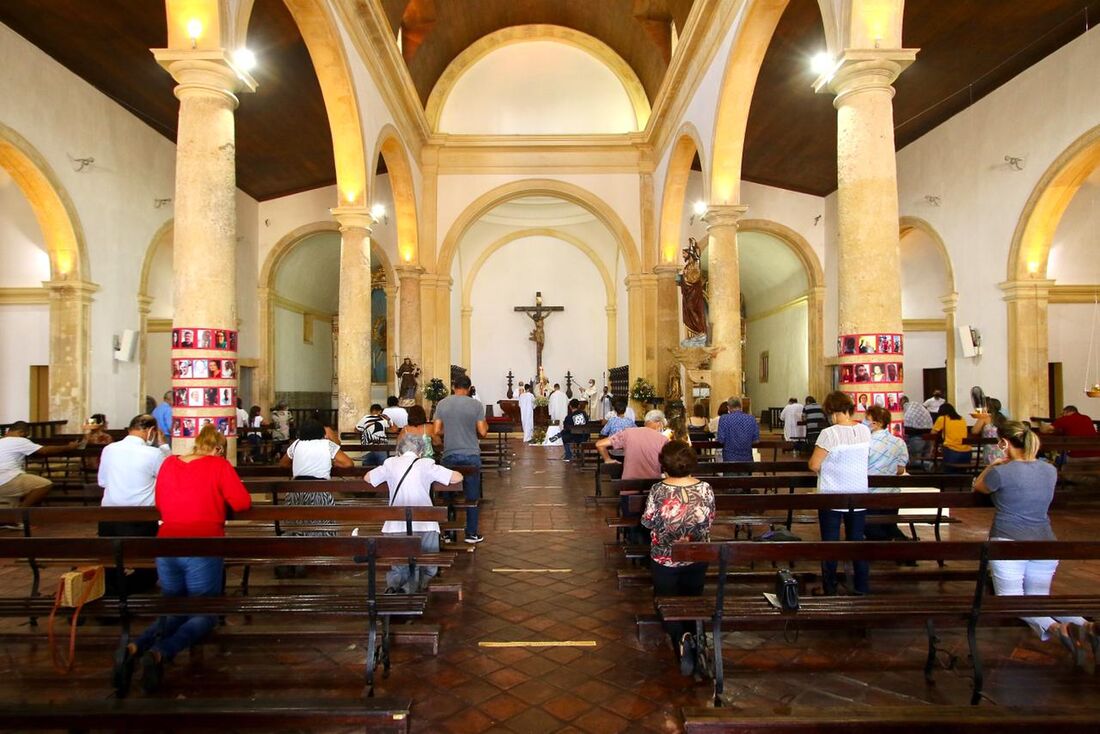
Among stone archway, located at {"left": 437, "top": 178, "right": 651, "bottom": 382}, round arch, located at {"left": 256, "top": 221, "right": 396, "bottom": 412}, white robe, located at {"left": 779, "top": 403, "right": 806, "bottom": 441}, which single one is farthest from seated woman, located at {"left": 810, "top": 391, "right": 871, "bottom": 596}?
round arch, located at {"left": 256, "top": 221, "right": 396, "bottom": 412}

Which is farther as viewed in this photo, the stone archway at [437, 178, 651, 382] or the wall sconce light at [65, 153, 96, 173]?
the stone archway at [437, 178, 651, 382]

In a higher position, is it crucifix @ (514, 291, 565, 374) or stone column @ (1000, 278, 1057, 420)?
crucifix @ (514, 291, 565, 374)

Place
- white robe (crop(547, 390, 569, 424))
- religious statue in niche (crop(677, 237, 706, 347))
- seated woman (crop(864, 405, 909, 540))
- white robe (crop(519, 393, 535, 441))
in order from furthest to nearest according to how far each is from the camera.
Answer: white robe (crop(547, 390, 569, 424)) < white robe (crop(519, 393, 535, 441)) < religious statue in niche (crop(677, 237, 706, 347)) < seated woman (crop(864, 405, 909, 540))

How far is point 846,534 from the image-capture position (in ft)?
14.6

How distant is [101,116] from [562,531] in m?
10.1

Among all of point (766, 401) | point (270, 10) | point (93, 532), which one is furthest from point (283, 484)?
point (766, 401)

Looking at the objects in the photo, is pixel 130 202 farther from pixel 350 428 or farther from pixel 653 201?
pixel 653 201

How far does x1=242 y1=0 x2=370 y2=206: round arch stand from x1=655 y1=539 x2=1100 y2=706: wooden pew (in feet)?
29.4

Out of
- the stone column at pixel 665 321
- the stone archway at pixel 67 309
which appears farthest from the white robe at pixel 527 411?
the stone archway at pixel 67 309

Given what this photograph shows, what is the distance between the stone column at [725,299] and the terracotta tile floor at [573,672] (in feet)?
23.8

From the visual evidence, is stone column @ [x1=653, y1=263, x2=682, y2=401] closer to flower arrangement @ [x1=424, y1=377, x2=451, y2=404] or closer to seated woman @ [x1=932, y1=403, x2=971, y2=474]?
flower arrangement @ [x1=424, y1=377, x2=451, y2=404]

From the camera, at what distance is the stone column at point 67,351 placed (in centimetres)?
1041

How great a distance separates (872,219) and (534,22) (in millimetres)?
13540

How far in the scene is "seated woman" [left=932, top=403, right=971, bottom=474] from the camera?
833cm
